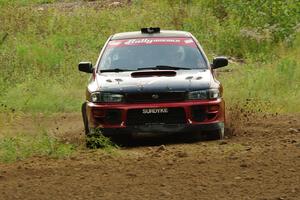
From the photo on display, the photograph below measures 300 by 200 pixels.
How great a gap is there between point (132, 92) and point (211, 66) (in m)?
1.83

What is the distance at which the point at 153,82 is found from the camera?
10211 millimetres

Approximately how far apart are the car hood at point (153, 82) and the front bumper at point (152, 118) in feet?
0.63

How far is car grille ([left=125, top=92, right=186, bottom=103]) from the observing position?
397 inches

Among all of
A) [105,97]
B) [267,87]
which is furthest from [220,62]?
[267,87]

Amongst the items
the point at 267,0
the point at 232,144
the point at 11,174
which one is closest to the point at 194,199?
the point at 11,174

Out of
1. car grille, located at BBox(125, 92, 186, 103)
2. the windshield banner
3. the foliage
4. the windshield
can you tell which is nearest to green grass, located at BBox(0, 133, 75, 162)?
car grille, located at BBox(125, 92, 186, 103)

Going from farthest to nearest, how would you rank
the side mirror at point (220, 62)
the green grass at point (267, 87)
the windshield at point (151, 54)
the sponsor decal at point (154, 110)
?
the green grass at point (267, 87) < the side mirror at point (220, 62) < the windshield at point (151, 54) < the sponsor decal at point (154, 110)

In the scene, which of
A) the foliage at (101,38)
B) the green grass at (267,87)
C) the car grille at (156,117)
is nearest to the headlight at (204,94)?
the car grille at (156,117)

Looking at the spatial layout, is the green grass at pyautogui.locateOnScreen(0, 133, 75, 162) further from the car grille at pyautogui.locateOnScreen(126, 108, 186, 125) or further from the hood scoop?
the hood scoop

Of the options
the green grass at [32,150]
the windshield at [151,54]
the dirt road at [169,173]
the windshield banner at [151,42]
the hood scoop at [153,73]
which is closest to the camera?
the dirt road at [169,173]

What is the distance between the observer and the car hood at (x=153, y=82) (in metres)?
10.1

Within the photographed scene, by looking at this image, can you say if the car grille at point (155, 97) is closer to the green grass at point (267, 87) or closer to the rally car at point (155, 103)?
the rally car at point (155, 103)

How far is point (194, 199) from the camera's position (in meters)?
6.82

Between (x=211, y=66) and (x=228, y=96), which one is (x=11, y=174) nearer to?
(x=211, y=66)
